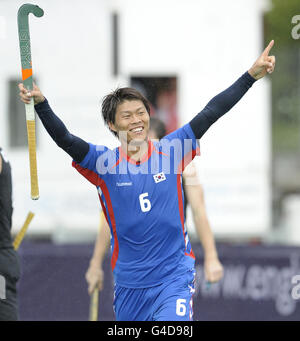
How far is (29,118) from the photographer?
154 inches

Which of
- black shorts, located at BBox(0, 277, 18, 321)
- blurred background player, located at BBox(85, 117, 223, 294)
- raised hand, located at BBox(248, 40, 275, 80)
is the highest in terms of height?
raised hand, located at BBox(248, 40, 275, 80)

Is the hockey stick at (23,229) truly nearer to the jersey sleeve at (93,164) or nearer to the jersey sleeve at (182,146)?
the jersey sleeve at (93,164)

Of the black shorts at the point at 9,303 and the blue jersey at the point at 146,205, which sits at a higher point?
the blue jersey at the point at 146,205

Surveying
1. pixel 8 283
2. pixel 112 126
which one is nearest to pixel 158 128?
pixel 112 126

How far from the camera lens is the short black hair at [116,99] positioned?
4324mm

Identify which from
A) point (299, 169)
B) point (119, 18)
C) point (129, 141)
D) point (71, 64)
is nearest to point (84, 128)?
point (71, 64)

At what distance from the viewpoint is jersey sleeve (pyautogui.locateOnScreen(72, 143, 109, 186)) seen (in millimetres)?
4215

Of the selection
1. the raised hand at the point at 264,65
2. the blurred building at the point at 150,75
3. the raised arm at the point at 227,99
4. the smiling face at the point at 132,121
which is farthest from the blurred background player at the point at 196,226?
the blurred building at the point at 150,75

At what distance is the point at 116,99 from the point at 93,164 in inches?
16.7

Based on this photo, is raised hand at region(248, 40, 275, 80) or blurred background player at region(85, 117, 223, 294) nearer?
raised hand at region(248, 40, 275, 80)

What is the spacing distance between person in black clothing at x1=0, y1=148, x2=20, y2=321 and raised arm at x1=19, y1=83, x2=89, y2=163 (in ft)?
1.77

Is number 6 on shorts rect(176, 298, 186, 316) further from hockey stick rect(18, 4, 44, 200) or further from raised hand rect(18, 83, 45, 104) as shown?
raised hand rect(18, 83, 45, 104)

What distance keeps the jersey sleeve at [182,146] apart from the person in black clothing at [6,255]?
0.98m

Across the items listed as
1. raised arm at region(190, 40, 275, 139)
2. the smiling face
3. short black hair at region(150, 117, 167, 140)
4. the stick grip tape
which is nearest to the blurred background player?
short black hair at region(150, 117, 167, 140)
